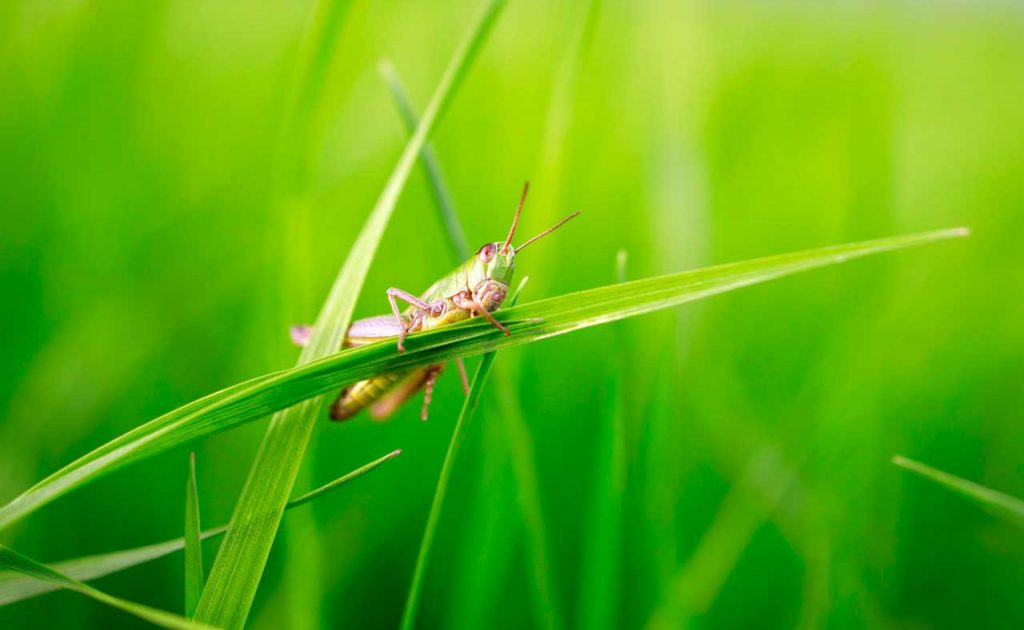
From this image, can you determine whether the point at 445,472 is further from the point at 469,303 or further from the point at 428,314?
the point at 428,314

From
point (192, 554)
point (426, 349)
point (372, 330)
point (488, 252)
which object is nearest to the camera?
point (192, 554)

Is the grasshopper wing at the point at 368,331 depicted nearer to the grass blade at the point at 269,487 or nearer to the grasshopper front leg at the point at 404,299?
the grasshopper front leg at the point at 404,299

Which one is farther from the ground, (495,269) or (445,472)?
(495,269)

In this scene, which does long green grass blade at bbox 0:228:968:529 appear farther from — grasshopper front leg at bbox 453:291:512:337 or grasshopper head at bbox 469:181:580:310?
grasshopper head at bbox 469:181:580:310

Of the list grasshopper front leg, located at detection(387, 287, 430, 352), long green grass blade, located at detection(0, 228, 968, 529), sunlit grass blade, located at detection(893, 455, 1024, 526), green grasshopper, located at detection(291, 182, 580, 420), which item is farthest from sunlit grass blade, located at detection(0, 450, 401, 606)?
sunlit grass blade, located at detection(893, 455, 1024, 526)

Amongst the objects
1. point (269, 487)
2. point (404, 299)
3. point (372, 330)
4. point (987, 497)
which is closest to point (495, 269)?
point (404, 299)

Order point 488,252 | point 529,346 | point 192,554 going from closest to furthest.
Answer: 1. point 192,554
2. point 488,252
3. point 529,346
